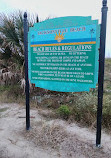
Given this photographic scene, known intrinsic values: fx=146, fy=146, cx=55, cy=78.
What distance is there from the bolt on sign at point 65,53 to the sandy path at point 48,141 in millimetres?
896

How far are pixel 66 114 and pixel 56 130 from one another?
659mm

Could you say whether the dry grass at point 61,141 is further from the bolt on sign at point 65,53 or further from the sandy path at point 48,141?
the bolt on sign at point 65,53

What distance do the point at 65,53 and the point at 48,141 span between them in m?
1.61

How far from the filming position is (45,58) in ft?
9.14

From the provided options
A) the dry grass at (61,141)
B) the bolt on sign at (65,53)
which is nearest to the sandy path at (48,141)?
the dry grass at (61,141)

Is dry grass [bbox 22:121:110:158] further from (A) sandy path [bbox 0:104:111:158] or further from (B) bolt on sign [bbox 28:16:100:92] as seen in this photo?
(B) bolt on sign [bbox 28:16:100:92]

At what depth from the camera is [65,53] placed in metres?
2.59

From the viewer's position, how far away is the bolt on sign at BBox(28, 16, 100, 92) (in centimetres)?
241

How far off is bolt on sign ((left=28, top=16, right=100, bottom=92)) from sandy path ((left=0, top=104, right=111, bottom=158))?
896mm

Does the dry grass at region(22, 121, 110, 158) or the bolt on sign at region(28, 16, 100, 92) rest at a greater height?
the bolt on sign at region(28, 16, 100, 92)

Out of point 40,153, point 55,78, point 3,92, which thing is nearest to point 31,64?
point 55,78

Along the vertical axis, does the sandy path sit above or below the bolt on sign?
below

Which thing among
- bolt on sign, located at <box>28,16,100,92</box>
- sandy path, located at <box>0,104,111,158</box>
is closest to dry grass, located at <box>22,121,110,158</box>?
sandy path, located at <box>0,104,111,158</box>

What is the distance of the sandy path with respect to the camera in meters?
2.33
